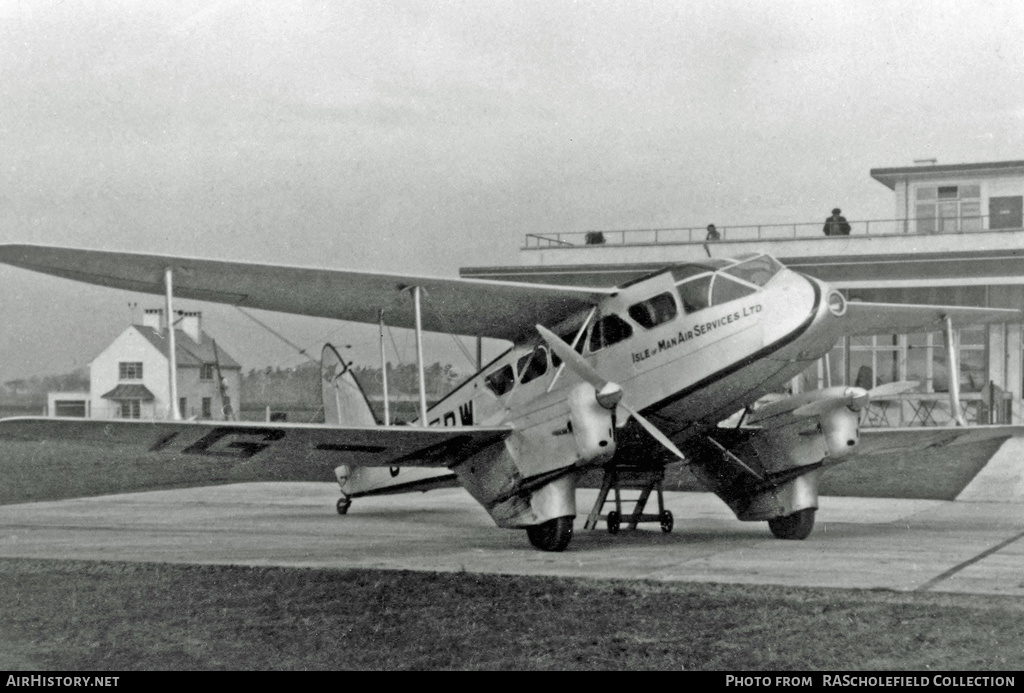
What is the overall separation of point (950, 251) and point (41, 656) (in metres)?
32.3

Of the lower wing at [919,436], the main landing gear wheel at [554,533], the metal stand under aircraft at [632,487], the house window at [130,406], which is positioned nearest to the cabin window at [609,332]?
the metal stand under aircraft at [632,487]

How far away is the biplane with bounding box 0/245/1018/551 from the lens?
13477 mm

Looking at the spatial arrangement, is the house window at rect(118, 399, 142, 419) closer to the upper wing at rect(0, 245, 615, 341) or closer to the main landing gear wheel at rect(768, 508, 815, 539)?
the upper wing at rect(0, 245, 615, 341)

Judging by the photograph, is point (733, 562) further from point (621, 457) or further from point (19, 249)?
point (19, 249)

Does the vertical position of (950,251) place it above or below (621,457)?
above

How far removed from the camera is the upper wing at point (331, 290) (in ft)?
44.5

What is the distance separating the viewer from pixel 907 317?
1728cm

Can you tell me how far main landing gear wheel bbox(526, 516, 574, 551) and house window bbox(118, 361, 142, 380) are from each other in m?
58.0

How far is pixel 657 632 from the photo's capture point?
907 centimetres

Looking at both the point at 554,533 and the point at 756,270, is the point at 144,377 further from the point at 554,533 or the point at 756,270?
the point at 756,270

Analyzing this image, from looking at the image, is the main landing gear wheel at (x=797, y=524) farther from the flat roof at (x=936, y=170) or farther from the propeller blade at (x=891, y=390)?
the flat roof at (x=936, y=170)

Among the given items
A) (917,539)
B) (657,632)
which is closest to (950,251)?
(917,539)

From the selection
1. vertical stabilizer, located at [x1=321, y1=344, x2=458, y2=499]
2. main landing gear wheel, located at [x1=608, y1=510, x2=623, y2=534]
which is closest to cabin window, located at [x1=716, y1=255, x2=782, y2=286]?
main landing gear wheel, located at [x1=608, y1=510, x2=623, y2=534]

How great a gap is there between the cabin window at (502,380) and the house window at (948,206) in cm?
2554
